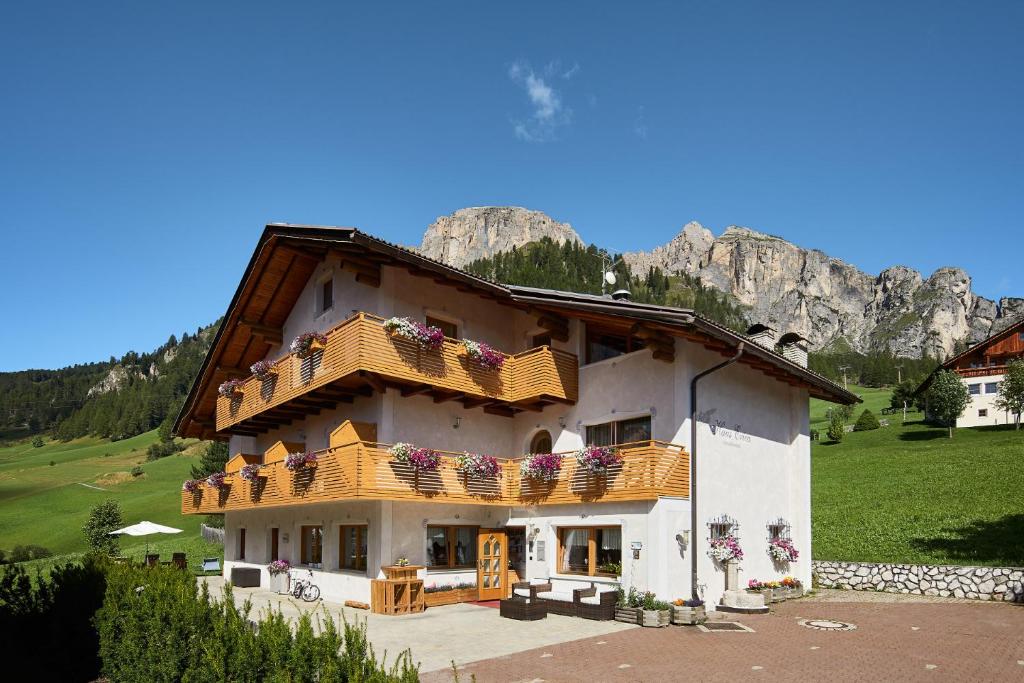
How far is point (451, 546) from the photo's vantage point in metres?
19.2

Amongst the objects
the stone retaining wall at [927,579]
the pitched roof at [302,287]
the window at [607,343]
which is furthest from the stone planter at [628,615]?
the stone retaining wall at [927,579]

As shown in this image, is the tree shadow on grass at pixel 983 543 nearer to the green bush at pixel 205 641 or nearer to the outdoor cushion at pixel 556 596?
the outdoor cushion at pixel 556 596

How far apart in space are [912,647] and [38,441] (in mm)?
162707

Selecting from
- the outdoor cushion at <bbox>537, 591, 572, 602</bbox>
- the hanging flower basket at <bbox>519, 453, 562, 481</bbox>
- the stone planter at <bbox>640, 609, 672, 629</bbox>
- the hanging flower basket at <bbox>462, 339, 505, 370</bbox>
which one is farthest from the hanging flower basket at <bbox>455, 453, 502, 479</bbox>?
the stone planter at <bbox>640, 609, 672, 629</bbox>

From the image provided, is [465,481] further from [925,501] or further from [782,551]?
[925,501]

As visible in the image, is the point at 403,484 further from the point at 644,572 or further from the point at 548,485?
the point at 644,572

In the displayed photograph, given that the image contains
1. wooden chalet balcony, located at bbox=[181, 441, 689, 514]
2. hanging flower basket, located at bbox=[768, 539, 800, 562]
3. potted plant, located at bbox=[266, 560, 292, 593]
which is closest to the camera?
wooden chalet balcony, located at bbox=[181, 441, 689, 514]

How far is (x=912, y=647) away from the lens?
1228 cm

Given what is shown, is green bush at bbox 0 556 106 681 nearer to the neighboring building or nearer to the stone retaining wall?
the stone retaining wall

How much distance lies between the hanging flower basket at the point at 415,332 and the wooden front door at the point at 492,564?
5.23 meters

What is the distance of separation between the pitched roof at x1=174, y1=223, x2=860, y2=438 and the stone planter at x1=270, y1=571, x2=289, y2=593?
7.85 meters

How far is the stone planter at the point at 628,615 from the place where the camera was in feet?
49.7

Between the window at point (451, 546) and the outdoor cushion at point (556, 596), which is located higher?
the window at point (451, 546)

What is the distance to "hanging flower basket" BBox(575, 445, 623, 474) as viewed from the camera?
55.6ft
